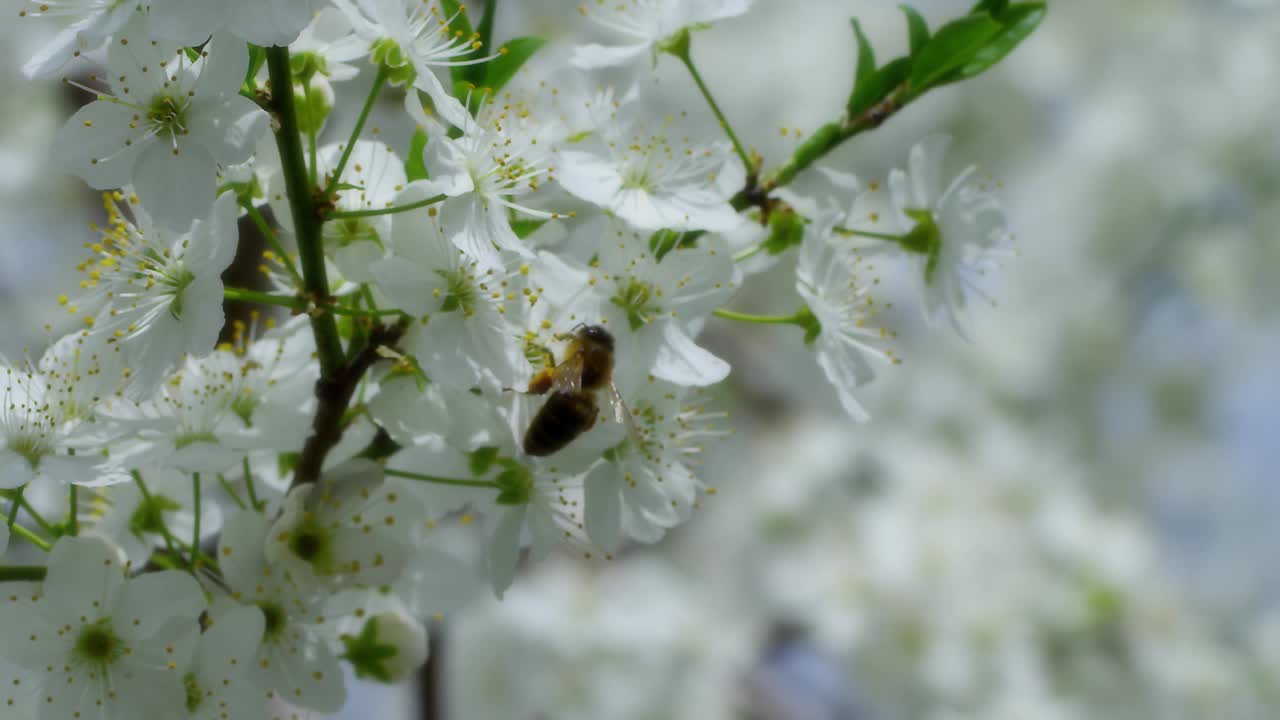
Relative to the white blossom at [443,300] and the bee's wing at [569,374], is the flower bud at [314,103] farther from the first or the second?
the bee's wing at [569,374]

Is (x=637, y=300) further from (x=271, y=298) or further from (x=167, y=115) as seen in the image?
(x=167, y=115)

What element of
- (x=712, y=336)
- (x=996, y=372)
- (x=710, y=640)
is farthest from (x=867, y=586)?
(x=996, y=372)

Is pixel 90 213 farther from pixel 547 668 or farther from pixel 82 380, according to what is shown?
pixel 82 380

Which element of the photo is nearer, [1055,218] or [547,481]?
[547,481]

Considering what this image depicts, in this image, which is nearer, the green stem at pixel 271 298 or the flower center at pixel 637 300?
the green stem at pixel 271 298

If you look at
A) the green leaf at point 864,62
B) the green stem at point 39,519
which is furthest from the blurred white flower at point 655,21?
the green stem at point 39,519

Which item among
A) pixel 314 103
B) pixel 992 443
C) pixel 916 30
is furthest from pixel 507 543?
pixel 992 443
